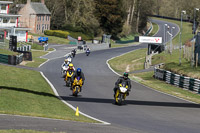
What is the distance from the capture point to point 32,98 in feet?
69.5

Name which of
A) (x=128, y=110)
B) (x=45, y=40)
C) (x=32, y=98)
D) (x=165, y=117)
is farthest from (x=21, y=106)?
(x=45, y=40)

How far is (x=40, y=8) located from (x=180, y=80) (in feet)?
246

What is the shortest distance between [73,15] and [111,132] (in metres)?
93.7

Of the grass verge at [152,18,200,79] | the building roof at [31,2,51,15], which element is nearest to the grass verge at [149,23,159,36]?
the building roof at [31,2,51,15]

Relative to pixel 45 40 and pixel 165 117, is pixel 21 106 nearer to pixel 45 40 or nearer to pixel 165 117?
pixel 165 117

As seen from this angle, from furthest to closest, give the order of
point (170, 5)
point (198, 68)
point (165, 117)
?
point (170, 5)
point (198, 68)
point (165, 117)

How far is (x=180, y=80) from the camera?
3406 cm

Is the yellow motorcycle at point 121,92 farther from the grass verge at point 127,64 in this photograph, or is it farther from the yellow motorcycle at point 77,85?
the grass verge at point 127,64

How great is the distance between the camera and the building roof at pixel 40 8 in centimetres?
10188

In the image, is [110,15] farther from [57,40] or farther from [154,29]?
[154,29]

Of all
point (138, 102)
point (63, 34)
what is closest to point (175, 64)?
point (138, 102)

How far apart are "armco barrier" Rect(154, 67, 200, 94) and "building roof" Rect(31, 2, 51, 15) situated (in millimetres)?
66114

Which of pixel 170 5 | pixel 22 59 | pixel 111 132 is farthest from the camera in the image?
pixel 170 5

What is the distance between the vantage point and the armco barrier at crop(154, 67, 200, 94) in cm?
3120
